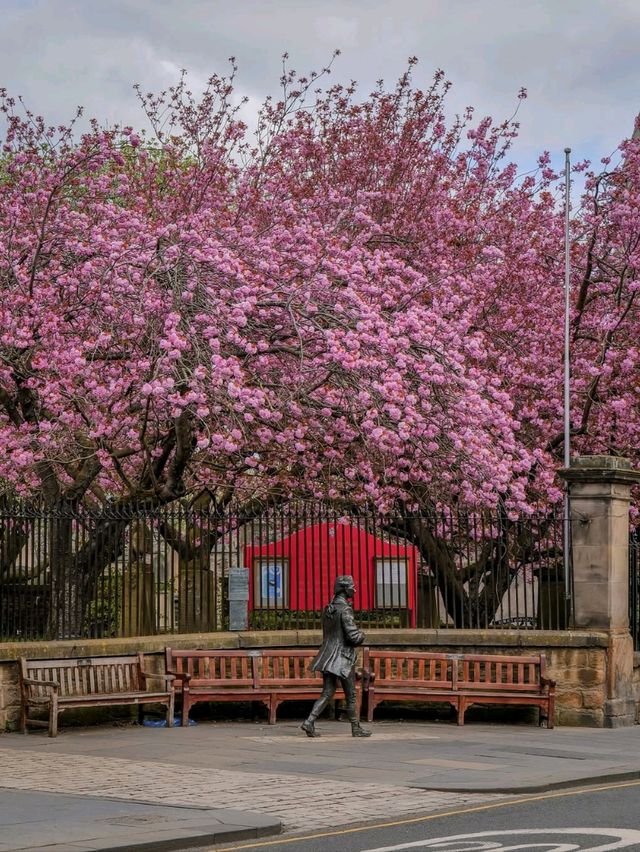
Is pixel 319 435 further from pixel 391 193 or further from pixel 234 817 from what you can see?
pixel 234 817

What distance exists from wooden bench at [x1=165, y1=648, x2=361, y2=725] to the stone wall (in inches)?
11.2

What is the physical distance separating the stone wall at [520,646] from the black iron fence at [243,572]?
42 cm

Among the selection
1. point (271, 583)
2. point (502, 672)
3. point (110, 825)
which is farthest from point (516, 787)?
point (271, 583)

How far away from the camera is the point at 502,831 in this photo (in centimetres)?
985

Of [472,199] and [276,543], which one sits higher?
[472,199]

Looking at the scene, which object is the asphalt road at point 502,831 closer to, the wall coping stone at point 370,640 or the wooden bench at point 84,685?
the wooden bench at point 84,685

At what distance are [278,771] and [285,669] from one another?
15.3ft

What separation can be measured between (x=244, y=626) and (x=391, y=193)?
33.3 ft

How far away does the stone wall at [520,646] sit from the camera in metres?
17.7

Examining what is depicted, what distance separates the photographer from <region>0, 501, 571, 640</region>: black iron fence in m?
16.7

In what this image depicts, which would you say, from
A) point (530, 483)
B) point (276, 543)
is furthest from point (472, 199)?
point (276, 543)

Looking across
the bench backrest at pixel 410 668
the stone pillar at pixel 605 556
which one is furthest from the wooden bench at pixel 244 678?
the stone pillar at pixel 605 556

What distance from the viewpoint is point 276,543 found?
1884 cm

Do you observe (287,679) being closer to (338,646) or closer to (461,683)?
(338,646)
